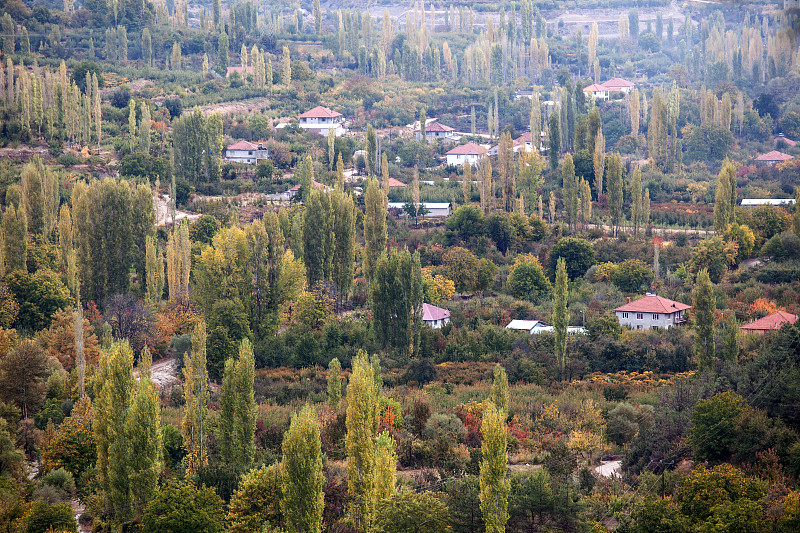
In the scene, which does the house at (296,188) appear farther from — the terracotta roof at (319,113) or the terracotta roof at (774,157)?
the terracotta roof at (774,157)

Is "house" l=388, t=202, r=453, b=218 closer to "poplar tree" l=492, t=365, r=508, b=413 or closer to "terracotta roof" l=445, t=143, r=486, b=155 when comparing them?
"terracotta roof" l=445, t=143, r=486, b=155

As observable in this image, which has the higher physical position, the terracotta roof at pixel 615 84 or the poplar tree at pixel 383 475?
the terracotta roof at pixel 615 84

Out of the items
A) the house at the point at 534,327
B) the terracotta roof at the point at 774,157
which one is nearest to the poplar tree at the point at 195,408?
the house at the point at 534,327

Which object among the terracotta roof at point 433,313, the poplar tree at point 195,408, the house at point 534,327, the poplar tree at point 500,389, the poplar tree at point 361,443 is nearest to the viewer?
the poplar tree at point 361,443

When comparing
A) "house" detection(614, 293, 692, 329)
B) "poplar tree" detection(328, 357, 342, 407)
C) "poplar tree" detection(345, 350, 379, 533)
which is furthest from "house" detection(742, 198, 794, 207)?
"poplar tree" detection(345, 350, 379, 533)

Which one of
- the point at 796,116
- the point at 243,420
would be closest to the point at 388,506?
the point at 243,420

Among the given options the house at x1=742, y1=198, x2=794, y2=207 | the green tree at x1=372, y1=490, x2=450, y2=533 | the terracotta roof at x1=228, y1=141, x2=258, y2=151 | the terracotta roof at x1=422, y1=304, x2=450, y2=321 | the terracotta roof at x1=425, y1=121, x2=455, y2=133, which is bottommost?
the terracotta roof at x1=422, y1=304, x2=450, y2=321

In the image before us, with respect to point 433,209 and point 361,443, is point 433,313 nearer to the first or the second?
point 361,443
